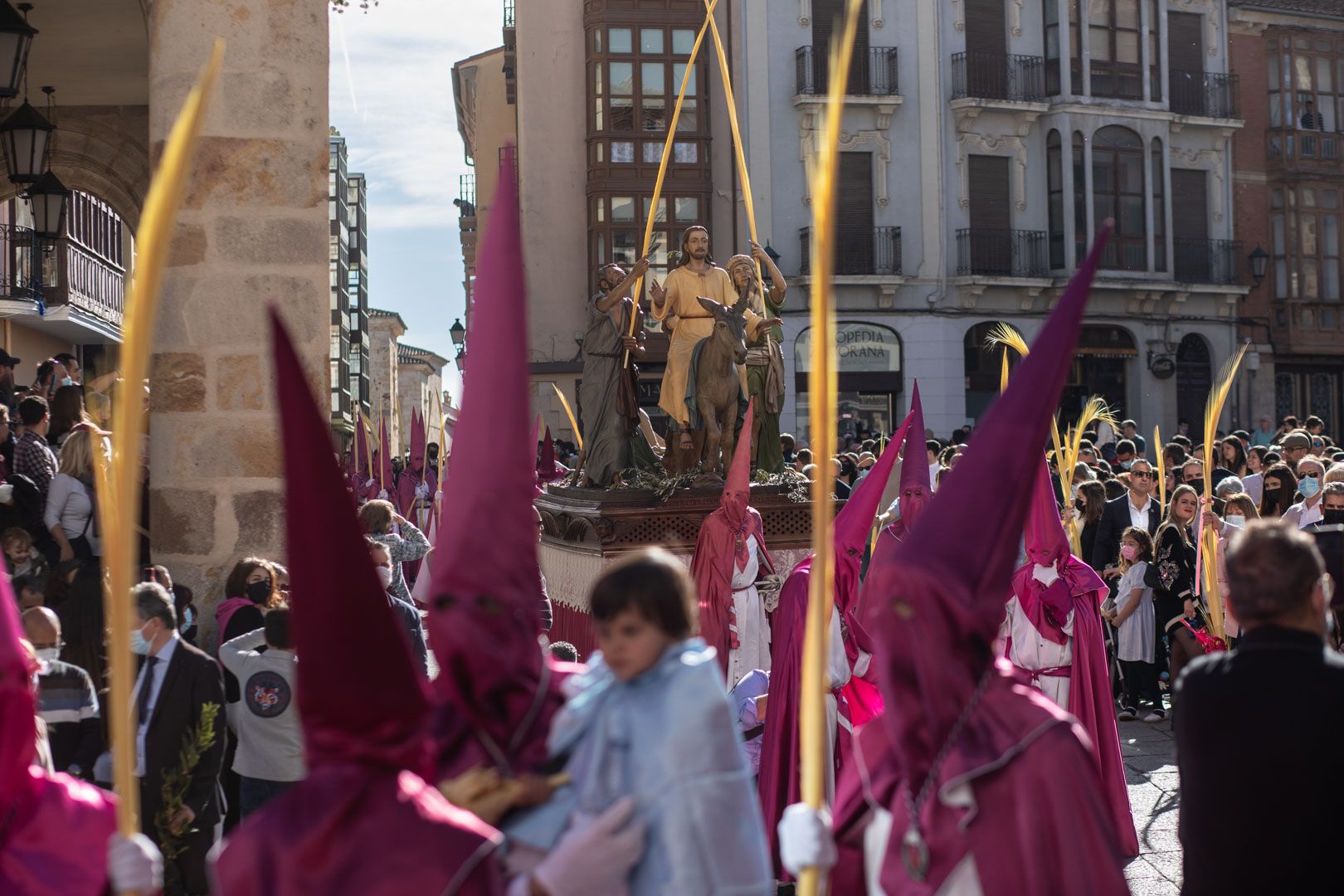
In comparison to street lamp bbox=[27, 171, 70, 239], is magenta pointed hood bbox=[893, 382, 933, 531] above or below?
below

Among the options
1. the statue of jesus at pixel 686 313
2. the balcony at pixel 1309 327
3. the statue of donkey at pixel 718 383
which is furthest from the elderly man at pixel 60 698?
the balcony at pixel 1309 327

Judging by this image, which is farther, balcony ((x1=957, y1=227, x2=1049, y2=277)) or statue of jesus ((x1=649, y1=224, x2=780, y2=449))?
balcony ((x1=957, y1=227, x2=1049, y2=277))

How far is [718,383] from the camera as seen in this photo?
11648mm

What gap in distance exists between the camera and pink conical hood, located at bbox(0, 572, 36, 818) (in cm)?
275

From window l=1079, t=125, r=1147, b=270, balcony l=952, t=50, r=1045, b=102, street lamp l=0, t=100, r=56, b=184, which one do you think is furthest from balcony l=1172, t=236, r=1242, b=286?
street lamp l=0, t=100, r=56, b=184

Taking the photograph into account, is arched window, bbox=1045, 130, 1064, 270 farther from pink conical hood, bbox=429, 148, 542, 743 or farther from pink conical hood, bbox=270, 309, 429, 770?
pink conical hood, bbox=270, 309, 429, 770

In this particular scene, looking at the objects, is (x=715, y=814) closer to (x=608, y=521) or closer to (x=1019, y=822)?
(x=1019, y=822)

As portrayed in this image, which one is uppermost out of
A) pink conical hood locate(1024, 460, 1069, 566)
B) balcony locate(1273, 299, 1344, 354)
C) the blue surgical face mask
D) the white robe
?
balcony locate(1273, 299, 1344, 354)

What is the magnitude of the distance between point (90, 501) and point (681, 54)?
21851 millimetres

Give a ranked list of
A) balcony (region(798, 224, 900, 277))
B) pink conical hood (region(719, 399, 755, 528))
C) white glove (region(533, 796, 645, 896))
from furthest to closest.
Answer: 1. balcony (region(798, 224, 900, 277))
2. pink conical hood (region(719, 399, 755, 528))
3. white glove (region(533, 796, 645, 896))

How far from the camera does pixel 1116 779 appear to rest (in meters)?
6.93

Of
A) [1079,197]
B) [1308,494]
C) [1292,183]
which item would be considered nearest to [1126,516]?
[1308,494]

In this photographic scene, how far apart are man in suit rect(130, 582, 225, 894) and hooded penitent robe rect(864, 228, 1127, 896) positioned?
2891 millimetres

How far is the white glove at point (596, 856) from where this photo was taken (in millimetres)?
2729
